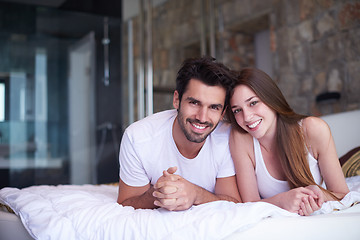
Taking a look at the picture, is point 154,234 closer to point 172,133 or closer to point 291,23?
point 172,133

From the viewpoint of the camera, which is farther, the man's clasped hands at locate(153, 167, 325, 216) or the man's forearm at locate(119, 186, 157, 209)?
the man's forearm at locate(119, 186, 157, 209)

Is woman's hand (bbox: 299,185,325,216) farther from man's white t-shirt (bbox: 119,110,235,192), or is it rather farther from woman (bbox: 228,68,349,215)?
man's white t-shirt (bbox: 119,110,235,192)

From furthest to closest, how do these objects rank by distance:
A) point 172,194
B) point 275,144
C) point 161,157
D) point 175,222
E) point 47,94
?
point 47,94
point 275,144
point 161,157
point 172,194
point 175,222

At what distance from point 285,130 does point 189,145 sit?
0.43 metres

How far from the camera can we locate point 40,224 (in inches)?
52.6

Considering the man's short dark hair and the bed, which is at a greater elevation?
the man's short dark hair

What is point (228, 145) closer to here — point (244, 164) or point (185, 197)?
point (244, 164)

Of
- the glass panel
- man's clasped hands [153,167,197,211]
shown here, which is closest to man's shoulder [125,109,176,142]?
man's clasped hands [153,167,197,211]

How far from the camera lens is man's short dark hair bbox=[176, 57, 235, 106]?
162 centimetres

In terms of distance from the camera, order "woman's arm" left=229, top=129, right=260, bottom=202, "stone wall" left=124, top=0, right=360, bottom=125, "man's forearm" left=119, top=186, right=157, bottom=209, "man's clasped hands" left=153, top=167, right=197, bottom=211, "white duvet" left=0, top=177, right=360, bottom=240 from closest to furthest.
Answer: "white duvet" left=0, top=177, right=360, bottom=240 → "man's clasped hands" left=153, top=167, right=197, bottom=211 → "man's forearm" left=119, top=186, right=157, bottom=209 → "woman's arm" left=229, top=129, right=260, bottom=202 → "stone wall" left=124, top=0, right=360, bottom=125

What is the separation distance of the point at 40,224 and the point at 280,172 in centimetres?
103

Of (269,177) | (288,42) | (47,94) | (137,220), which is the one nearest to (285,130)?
(269,177)

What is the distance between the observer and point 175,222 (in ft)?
4.05

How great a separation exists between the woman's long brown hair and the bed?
214 mm
